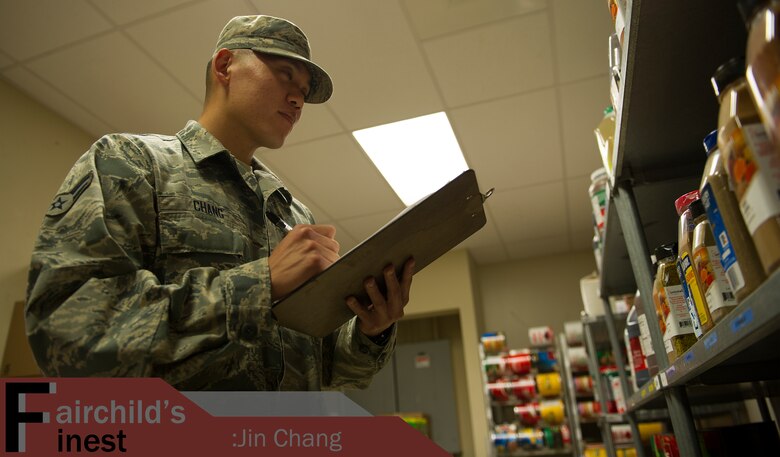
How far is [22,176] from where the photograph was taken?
2.92m

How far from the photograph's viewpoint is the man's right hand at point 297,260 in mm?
903

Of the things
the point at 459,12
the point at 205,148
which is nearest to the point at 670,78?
the point at 205,148

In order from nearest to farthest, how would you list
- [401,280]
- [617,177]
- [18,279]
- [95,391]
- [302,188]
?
[95,391] < [401,280] < [617,177] < [18,279] < [302,188]

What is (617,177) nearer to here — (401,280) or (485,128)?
(401,280)

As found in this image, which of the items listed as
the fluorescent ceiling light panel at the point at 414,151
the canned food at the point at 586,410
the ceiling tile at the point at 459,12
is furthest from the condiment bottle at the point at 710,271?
the canned food at the point at 586,410

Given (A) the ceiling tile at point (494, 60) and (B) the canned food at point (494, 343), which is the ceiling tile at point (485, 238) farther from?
(A) the ceiling tile at point (494, 60)

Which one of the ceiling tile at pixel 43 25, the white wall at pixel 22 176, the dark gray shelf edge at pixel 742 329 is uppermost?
the ceiling tile at pixel 43 25

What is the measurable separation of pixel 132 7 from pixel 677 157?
8.06 ft

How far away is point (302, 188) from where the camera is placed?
14.5 ft

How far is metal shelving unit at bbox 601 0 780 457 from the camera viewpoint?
0.84 meters

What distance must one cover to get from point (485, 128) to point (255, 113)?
2.63m

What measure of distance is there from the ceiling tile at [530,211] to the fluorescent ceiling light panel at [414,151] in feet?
2.59

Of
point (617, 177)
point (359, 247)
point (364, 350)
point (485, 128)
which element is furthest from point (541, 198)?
point (359, 247)

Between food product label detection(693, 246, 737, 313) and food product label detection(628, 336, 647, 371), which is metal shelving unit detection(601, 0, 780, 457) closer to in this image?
food product label detection(693, 246, 737, 313)
